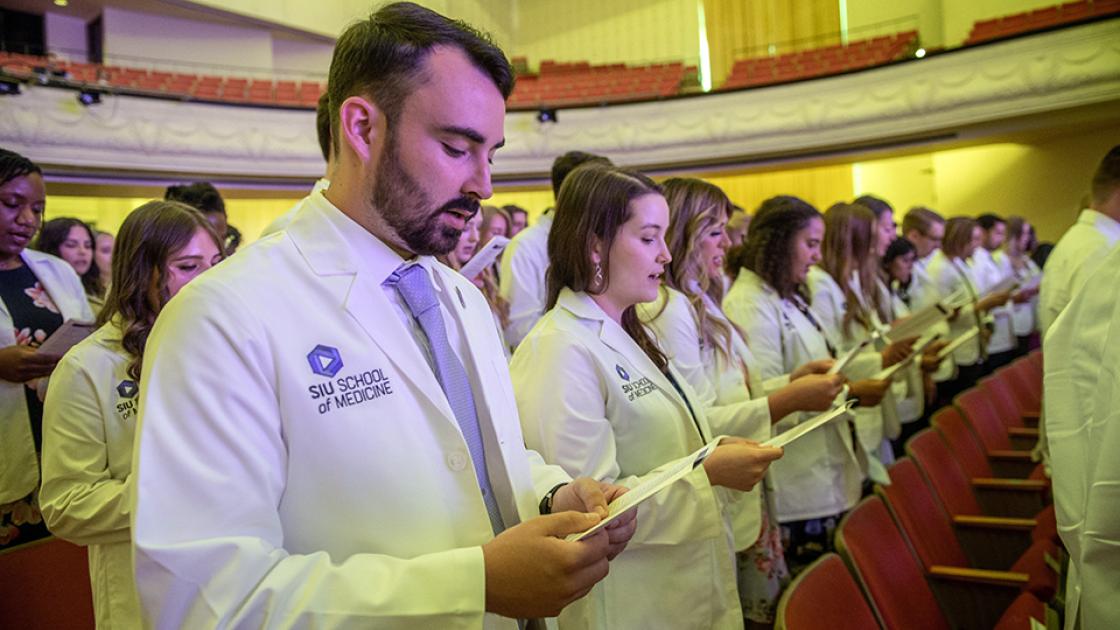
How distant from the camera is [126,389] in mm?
1781

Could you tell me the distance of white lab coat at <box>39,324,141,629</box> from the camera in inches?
64.9

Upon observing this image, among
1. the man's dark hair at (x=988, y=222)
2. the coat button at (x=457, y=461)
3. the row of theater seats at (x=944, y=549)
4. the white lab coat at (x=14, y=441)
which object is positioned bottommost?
the row of theater seats at (x=944, y=549)

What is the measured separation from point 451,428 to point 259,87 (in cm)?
1129

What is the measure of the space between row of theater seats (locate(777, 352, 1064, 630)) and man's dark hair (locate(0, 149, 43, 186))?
259cm

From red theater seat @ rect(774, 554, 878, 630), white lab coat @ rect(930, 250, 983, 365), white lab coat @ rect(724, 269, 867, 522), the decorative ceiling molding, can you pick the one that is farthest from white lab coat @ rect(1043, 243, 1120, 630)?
the decorative ceiling molding

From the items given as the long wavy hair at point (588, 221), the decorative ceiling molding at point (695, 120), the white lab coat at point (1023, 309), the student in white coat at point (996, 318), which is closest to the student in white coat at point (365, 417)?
the long wavy hair at point (588, 221)

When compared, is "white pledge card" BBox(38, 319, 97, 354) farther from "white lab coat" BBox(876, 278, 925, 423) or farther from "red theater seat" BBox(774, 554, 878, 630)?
"white lab coat" BBox(876, 278, 925, 423)

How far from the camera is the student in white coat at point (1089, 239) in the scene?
2.97 m

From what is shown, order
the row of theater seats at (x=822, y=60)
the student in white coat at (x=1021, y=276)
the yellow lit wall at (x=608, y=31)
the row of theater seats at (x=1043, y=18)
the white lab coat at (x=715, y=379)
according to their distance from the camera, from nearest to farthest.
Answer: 1. the white lab coat at (x=715, y=379)
2. the student in white coat at (x=1021, y=276)
3. the row of theater seats at (x=1043, y=18)
4. the row of theater seats at (x=822, y=60)
5. the yellow lit wall at (x=608, y=31)

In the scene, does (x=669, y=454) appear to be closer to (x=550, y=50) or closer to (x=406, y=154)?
(x=406, y=154)

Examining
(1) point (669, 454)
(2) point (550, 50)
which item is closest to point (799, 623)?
(1) point (669, 454)

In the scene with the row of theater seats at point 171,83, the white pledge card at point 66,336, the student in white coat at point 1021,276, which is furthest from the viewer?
the row of theater seats at point 171,83

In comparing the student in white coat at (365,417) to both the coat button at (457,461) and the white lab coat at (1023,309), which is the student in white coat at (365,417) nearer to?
the coat button at (457,461)

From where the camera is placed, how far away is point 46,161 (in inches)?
318
